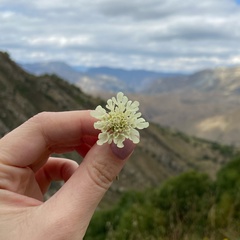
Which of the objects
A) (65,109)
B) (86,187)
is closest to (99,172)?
(86,187)

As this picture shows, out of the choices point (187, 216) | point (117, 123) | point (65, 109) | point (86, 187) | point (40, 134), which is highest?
point (117, 123)

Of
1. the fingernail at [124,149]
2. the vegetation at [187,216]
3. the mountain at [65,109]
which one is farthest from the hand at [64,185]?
the mountain at [65,109]

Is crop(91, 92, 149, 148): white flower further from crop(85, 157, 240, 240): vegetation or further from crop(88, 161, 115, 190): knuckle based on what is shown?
crop(85, 157, 240, 240): vegetation

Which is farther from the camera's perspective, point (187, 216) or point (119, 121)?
point (187, 216)

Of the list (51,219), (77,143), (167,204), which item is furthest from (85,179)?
(167,204)

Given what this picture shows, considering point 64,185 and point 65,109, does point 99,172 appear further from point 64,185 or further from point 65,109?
point 65,109

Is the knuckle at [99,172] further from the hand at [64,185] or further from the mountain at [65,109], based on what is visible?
the mountain at [65,109]

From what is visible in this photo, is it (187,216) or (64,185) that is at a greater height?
(64,185)
